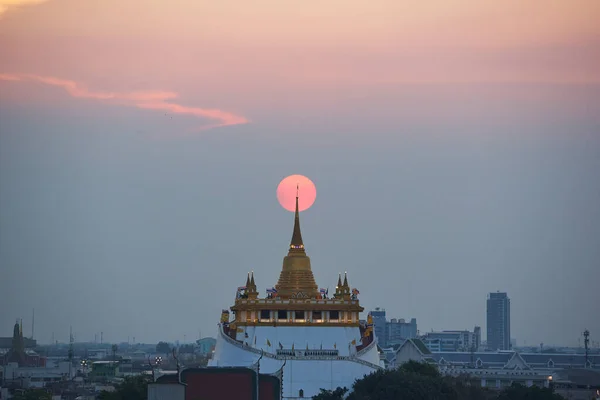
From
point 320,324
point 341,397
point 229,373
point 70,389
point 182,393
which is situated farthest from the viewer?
point 70,389

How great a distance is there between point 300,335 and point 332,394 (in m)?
9.95

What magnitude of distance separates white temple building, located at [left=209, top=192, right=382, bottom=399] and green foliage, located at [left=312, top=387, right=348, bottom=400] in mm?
1470

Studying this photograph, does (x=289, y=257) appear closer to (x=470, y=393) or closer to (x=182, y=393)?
(x=470, y=393)

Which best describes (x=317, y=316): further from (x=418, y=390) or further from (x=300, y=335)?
(x=418, y=390)

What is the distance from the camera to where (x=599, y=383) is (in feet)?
648

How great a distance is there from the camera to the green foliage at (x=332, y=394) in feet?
407

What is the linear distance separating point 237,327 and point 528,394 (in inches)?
830

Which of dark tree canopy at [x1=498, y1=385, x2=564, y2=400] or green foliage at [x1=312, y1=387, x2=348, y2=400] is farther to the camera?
dark tree canopy at [x1=498, y1=385, x2=564, y2=400]

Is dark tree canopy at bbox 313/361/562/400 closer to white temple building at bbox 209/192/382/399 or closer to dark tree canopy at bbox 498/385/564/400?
dark tree canopy at bbox 498/385/564/400

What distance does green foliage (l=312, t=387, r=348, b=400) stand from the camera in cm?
12419

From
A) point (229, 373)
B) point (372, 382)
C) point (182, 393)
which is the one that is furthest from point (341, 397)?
point (182, 393)

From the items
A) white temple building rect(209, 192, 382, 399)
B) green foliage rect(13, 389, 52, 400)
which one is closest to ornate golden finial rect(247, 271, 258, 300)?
white temple building rect(209, 192, 382, 399)

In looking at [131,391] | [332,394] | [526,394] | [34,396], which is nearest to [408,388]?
[332,394]

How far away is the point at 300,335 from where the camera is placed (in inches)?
5290
